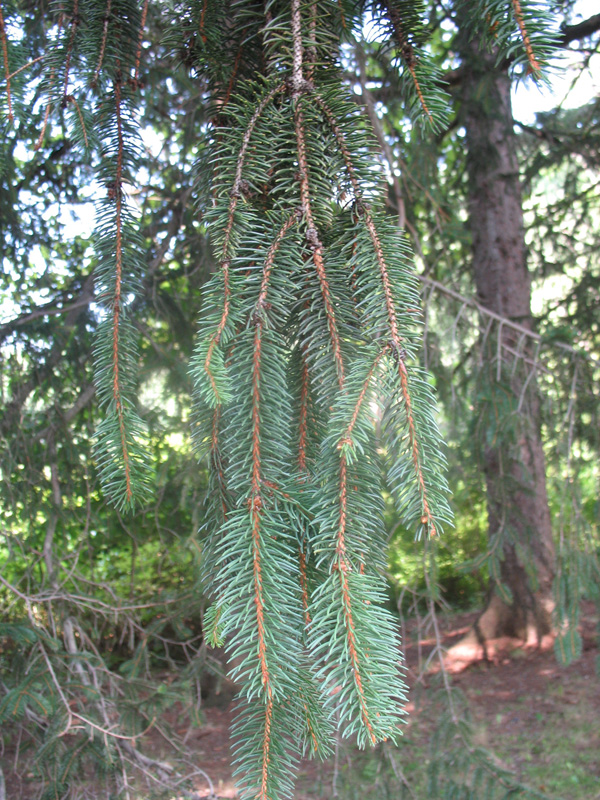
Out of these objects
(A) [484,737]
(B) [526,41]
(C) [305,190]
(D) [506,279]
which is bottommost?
(A) [484,737]

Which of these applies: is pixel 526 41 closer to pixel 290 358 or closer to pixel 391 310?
pixel 391 310

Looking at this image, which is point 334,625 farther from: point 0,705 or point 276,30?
point 0,705

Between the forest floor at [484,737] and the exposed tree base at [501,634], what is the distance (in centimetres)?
2

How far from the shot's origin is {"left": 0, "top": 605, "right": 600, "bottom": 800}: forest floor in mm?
2408

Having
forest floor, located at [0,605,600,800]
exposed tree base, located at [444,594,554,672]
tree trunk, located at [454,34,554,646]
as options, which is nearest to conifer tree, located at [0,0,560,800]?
forest floor, located at [0,605,600,800]

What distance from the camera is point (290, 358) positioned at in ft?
2.94

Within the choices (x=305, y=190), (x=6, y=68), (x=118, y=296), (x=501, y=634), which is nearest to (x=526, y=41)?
(x=305, y=190)

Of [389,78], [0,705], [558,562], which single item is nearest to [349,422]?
[0,705]

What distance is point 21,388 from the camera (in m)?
2.42

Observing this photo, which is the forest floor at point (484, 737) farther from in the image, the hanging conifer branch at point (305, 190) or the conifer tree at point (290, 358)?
the hanging conifer branch at point (305, 190)

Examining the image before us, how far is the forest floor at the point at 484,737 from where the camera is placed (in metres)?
2.41

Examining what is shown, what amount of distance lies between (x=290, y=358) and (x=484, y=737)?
12.5 ft

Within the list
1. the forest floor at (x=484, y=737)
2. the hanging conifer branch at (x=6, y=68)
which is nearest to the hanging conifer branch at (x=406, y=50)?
the hanging conifer branch at (x=6, y=68)

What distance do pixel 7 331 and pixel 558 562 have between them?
7.47 ft
